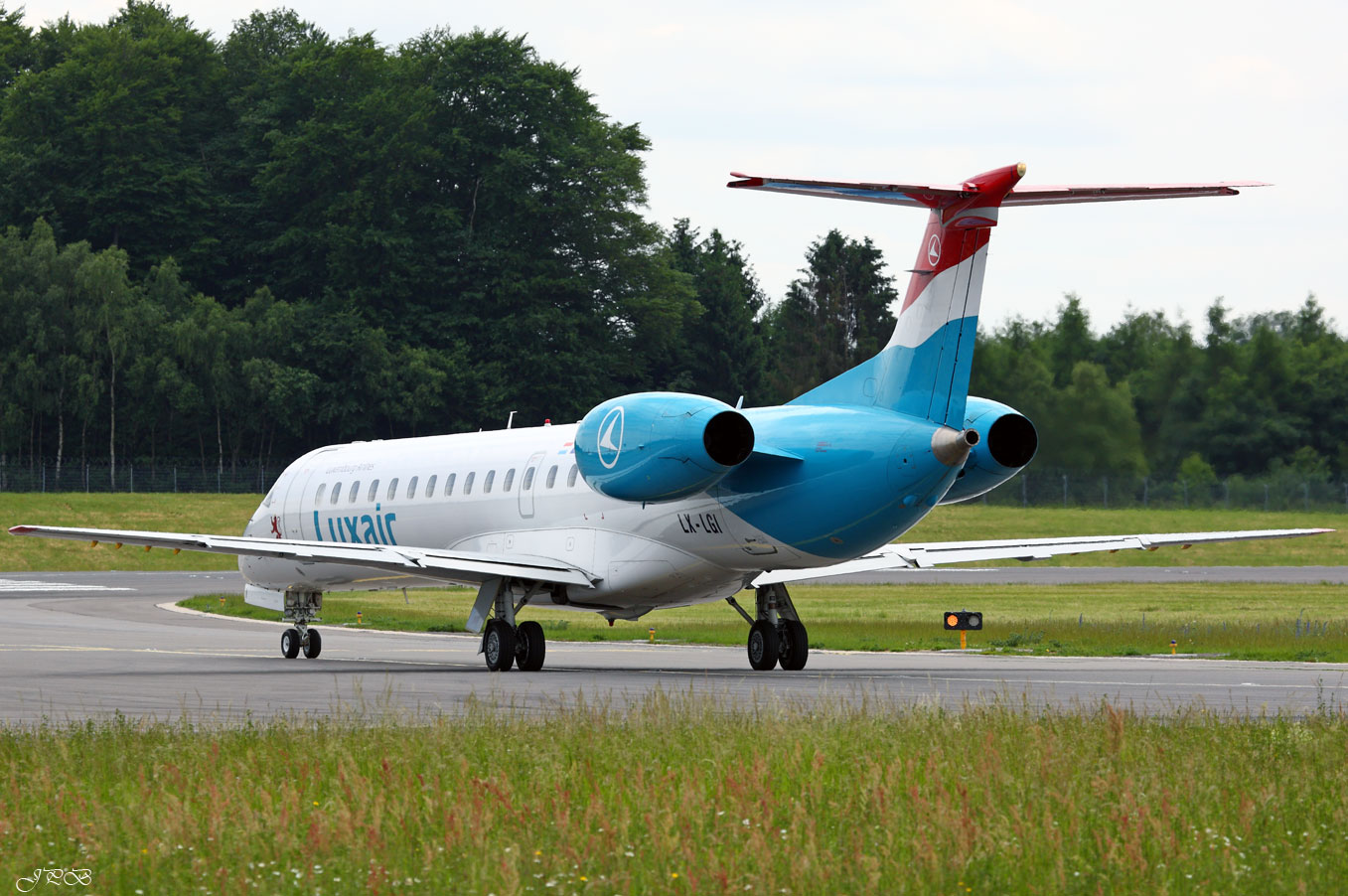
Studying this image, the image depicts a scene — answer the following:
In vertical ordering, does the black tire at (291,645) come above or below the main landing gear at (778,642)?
below

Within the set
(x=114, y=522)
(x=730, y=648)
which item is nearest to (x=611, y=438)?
(x=730, y=648)

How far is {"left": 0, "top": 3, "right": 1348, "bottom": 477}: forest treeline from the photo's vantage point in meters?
90.7

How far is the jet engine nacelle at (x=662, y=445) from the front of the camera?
22125 mm

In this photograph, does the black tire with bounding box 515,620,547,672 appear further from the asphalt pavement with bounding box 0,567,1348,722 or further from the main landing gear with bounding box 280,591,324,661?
the main landing gear with bounding box 280,591,324,661

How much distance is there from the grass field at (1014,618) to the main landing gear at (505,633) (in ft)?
24.4

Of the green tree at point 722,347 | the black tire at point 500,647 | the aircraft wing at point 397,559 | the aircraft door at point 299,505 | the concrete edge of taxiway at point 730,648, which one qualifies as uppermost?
the green tree at point 722,347

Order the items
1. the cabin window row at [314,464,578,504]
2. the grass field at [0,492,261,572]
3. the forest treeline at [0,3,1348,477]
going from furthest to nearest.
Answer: the forest treeline at [0,3,1348,477]
the grass field at [0,492,261,572]
the cabin window row at [314,464,578,504]

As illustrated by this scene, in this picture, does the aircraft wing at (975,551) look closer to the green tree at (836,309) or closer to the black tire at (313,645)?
the black tire at (313,645)

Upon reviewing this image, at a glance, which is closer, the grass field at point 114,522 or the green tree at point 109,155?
the grass field at point 114,522

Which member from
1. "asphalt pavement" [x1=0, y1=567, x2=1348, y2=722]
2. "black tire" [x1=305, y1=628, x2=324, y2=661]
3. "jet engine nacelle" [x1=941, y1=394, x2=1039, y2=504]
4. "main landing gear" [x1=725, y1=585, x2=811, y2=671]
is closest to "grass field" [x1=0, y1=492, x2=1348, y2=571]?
"asphalt pavement" [x1=0, y1=567, x2=1348, y2=722]

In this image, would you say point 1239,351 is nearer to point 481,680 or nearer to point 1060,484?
point 1060,484

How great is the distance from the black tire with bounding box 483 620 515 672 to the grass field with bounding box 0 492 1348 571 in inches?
1784

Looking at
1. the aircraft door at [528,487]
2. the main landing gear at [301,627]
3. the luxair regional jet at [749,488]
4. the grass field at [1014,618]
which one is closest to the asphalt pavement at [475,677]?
the main landing gear at [301,627]

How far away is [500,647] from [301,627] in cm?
525
